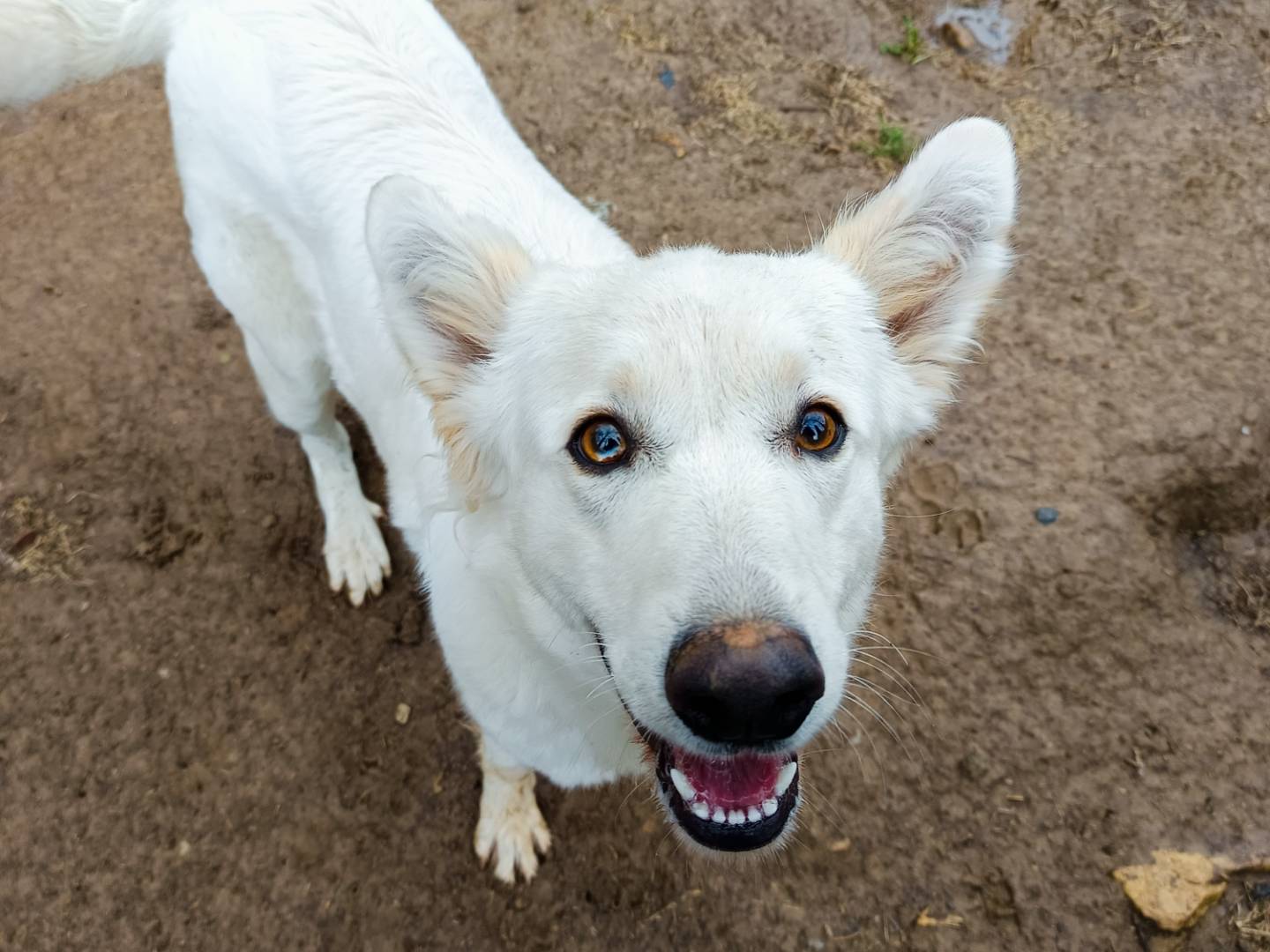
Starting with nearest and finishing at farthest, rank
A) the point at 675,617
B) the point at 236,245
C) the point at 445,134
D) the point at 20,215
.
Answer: the point at 675,617, the point at 445,134, the point at 236,245, the point at 20,215

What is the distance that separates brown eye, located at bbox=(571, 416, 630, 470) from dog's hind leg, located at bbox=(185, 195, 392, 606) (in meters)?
1.73

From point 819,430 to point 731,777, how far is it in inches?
33.4

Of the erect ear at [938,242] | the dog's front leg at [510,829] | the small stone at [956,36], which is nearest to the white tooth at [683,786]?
the erect ear at [938,242]

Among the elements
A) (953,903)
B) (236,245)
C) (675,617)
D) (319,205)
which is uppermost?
(675,617)

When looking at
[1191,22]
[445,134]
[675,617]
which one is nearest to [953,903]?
[675,617]

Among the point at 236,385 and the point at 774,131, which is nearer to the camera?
the point at 236,385

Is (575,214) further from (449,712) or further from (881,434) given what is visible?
(449,712)

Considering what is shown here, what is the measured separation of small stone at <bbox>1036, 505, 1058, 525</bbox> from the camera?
158 inches

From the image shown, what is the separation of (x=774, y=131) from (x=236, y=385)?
134 inches

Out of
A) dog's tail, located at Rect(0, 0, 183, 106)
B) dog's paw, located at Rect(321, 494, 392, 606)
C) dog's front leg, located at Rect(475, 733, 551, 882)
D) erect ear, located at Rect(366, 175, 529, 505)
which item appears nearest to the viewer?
erect ear, located at Rect(366, 175, 529, 505)

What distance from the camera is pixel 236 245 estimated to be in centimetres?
326

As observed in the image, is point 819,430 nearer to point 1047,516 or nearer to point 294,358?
point 294,358

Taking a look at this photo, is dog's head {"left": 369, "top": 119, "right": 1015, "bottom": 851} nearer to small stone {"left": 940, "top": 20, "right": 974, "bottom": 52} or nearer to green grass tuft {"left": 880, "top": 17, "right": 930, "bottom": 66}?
green grass tuft {"left": 880, "top": 17, "right": 930, "bottom": 66}

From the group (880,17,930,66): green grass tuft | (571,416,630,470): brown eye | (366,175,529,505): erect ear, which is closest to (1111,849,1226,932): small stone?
(571,416,630,470): brown eye
